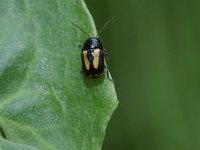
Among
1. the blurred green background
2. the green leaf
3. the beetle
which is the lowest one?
the blurred green background

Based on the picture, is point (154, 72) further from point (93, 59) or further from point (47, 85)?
point (47, 85)

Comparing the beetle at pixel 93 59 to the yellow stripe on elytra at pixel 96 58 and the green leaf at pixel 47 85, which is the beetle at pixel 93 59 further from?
the green leaf at pixel 47 85

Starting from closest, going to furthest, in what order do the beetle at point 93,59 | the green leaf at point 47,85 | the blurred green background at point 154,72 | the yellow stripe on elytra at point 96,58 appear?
1. the green leaf at point 47,85
2. the beetle at point 93,59
3. the yellow stripe on elytra at point 96,58
4. the blurred green background at point 154,72

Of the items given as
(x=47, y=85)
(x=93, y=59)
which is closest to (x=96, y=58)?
(x=93, y=59)

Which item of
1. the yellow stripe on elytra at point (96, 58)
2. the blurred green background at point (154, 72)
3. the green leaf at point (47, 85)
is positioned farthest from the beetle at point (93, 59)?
the blurred green background at point (154, 72)

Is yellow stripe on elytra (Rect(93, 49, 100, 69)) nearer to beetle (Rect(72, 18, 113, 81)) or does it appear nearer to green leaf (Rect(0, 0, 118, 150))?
beetle (Rect(72, 18, 113, 81))

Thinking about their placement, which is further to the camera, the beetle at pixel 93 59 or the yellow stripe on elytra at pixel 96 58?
the yellow stripe on elytra at pixel 96 58

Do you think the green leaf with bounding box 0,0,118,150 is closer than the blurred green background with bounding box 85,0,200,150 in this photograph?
Yes

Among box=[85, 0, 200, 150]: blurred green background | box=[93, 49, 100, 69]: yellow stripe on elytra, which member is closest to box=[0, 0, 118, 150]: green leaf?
box=[93, 49, 100, 69]: yellow stripe on elytra
